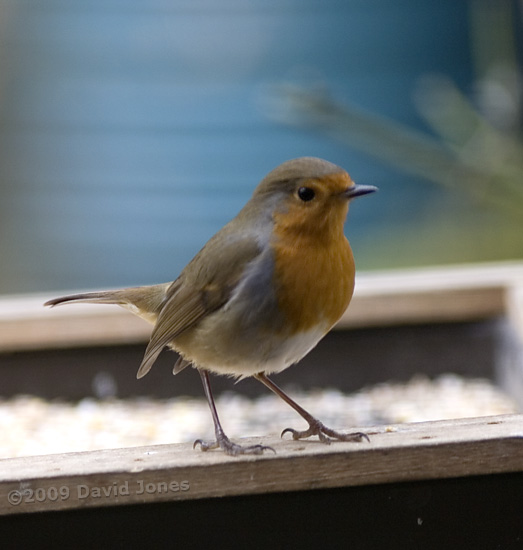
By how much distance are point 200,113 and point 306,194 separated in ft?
17.4

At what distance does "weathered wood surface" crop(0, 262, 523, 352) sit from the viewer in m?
3.41

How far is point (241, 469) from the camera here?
1.73 m

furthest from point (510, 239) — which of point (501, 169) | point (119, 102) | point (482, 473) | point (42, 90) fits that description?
point (482, 473)

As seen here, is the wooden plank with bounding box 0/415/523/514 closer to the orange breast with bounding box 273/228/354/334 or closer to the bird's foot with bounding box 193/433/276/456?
the bird's foot with bounding box 193/433/276/456

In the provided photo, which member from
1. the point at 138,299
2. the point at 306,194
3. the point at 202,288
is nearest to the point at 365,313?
the point at 138,299

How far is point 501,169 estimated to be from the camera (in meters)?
5.22

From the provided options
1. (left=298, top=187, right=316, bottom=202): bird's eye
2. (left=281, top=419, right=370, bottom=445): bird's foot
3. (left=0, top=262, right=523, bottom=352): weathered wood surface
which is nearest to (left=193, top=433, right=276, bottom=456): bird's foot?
(left=281, top=419, right=370, bottom=445): bird's foot

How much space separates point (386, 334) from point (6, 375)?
4.64 ft

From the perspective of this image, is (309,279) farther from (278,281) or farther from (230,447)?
(230,447)

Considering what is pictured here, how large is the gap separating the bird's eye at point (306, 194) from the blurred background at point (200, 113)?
15.3 ft

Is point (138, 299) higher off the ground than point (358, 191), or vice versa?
point (358, 191)

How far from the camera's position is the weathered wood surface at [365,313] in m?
3.41

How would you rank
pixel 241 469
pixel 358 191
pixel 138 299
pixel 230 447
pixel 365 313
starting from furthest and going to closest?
1. pixel 365 313
2. pixel 138 299
3. pixel 358 191
4. pixel 230 447
5. pixel 241 469

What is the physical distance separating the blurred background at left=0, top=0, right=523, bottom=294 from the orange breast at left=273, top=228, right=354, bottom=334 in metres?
4.66
